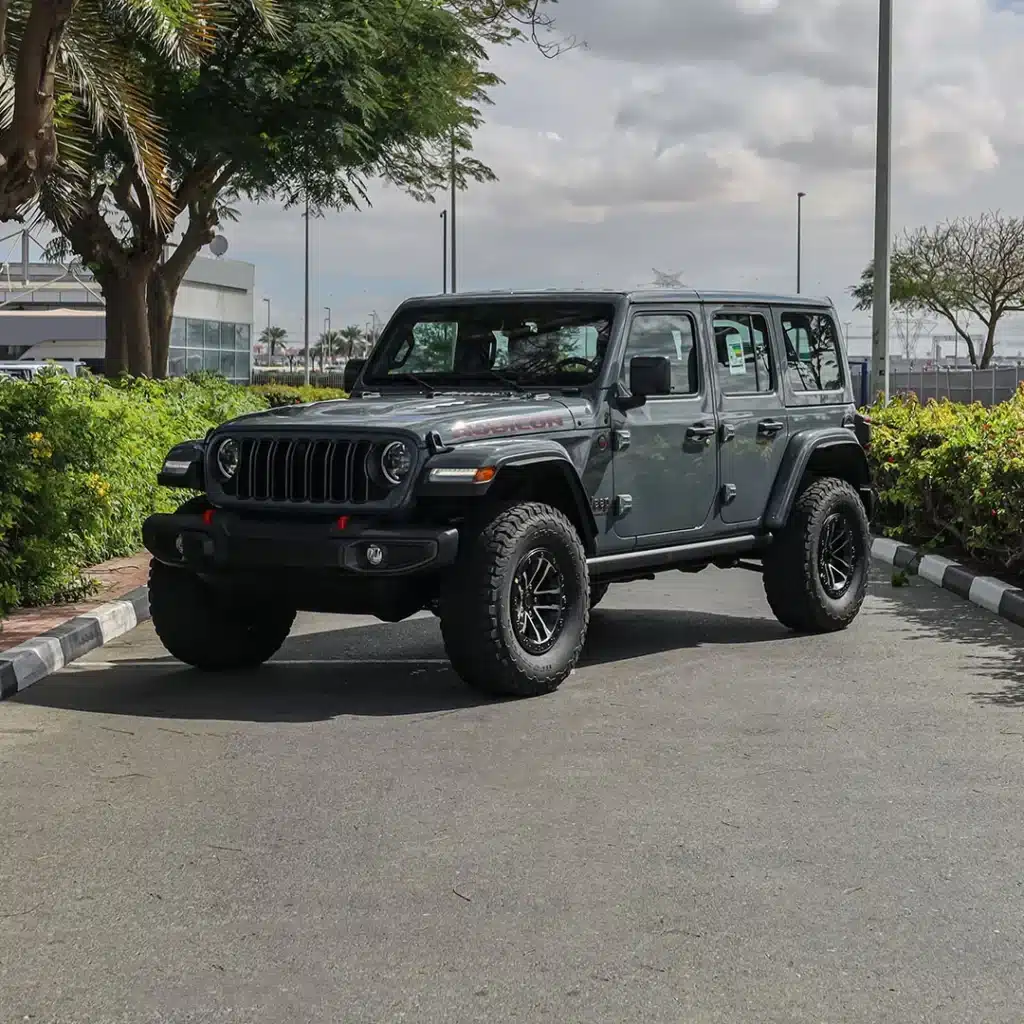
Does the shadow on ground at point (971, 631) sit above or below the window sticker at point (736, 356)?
below

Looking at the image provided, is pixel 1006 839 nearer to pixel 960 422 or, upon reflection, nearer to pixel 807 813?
pixel 807 813

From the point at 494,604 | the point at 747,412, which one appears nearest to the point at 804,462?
the point at 747,412

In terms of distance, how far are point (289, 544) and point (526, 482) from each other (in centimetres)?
128

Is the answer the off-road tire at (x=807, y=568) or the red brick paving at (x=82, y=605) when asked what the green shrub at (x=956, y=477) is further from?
the red brick paving at (x=82, y=605)

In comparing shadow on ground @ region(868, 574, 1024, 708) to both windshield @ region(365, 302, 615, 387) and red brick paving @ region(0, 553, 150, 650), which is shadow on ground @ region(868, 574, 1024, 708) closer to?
windshield @ region(365, 302, 615, 387)

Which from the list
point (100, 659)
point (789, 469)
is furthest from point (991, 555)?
point (100, 659)

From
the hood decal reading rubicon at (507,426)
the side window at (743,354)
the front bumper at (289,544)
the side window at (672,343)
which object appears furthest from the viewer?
the side window at (743,354)

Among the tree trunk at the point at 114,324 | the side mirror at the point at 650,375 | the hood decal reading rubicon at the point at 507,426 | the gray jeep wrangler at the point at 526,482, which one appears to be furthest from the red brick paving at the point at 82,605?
the tree trunk at the point at 114,324

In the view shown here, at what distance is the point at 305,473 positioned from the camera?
830 cm

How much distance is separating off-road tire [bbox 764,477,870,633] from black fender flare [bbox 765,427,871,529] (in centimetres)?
10

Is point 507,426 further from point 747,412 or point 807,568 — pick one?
point 807,568

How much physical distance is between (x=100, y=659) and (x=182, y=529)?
4.81 ft

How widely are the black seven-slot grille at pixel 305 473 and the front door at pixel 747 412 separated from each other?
8.17 ft

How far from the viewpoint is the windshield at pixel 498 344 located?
936cm
